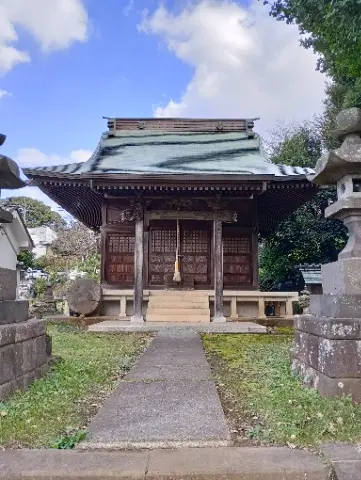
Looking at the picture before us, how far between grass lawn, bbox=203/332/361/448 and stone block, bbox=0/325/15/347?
1874 millimetres

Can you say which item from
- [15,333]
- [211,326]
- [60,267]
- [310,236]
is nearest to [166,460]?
[15,333]

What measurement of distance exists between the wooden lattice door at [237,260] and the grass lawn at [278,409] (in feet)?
25.0

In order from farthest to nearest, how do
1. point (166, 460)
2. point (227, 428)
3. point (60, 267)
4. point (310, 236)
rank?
point (60, 267), point (310, 236), point (227, 428), point (166, 460)

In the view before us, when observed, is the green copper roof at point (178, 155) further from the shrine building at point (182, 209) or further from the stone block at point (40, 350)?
the stone block at point (40, 350)

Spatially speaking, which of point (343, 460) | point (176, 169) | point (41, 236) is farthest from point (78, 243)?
point (343, 460)

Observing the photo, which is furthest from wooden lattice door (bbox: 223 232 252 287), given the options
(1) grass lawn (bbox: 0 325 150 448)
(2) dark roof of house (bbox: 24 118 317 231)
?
(1) grass lawn (bbox: 0 325 150 448)

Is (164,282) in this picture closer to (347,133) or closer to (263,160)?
(263,160)

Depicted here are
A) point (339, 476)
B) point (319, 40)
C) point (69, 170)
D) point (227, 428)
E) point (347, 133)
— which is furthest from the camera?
point (319, 40)

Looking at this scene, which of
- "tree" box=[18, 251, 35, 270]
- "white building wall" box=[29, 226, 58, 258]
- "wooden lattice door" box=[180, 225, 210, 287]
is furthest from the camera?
"white building wall" box=[29, 226, 58, 258]

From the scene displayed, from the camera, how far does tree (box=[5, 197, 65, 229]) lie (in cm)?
3709

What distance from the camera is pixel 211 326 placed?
388 inches

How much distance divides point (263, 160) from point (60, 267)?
19.9 m

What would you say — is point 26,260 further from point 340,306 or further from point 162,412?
point 340,306

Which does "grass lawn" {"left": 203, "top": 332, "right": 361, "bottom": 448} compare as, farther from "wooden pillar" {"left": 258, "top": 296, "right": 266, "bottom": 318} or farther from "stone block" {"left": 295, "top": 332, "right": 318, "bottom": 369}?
"wooden pillar" {"left": 258, "top": 296, "right": 266, "bottom": 318}
